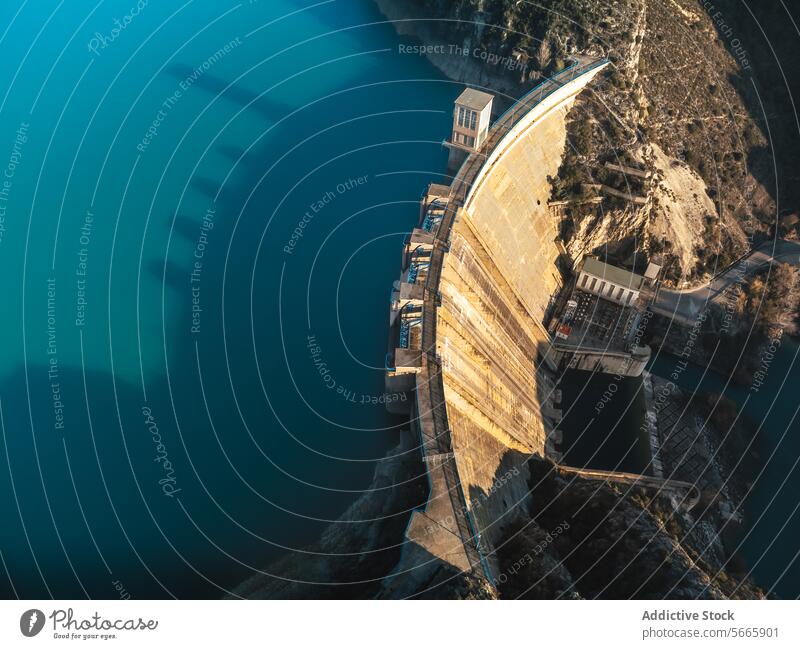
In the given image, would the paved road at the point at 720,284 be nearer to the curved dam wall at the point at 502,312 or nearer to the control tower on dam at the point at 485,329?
the control tower on dam at the point at 485,329

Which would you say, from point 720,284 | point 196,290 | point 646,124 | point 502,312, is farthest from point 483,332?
point 646,124

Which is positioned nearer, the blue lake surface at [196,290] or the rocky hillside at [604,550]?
the rocky hillside at [604,550]

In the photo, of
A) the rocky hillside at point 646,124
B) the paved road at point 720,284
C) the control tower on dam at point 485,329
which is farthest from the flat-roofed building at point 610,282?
the paved road at point 720,284

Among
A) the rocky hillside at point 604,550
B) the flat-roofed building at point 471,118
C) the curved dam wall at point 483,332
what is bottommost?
the rocky hillside at point 604,550

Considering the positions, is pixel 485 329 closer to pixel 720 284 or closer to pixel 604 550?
pixel 604 550

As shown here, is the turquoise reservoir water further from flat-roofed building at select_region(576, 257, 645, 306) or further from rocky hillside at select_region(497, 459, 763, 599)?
flat-roofed building at select_region(576, 257, 645, 306)

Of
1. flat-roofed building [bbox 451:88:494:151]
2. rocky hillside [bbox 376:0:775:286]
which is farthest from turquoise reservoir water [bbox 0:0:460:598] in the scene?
flat-roofed building [bbox 451:88:494:151]

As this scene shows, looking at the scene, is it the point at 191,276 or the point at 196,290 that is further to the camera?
the point at 191,276
